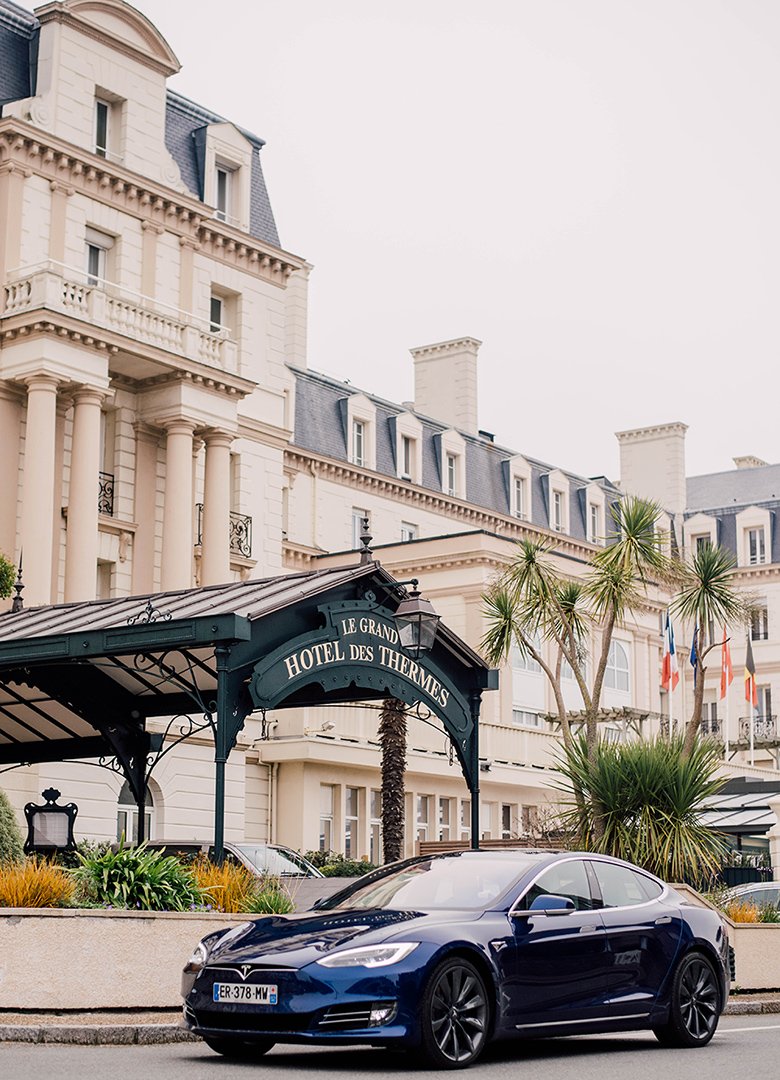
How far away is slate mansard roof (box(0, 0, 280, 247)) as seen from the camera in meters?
37.7

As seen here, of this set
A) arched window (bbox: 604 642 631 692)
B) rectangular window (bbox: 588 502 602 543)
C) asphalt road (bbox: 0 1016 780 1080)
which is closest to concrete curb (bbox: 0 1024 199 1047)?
asphalt road (bbox: 0 1016 780 1080)

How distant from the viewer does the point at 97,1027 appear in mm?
12500

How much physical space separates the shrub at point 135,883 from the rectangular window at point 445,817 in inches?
1202

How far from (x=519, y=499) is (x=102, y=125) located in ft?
87.3

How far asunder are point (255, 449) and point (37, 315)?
10.1 meters

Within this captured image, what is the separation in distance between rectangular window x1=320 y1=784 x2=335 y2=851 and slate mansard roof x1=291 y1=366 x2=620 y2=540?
13.3 metres

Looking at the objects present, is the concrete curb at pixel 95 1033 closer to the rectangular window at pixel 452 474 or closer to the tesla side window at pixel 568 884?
the tesla side window at pixel 568 884

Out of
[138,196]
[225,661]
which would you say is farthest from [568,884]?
[138,196]

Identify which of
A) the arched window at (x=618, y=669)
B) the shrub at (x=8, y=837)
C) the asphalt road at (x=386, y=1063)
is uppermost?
the arched window at (x=618, y=669)

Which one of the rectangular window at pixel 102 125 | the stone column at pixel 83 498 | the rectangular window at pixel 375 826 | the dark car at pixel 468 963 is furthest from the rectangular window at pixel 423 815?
the dark car at pixel 468 963

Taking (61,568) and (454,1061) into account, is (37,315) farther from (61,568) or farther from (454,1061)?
(454,1061)

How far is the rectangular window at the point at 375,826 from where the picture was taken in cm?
4206

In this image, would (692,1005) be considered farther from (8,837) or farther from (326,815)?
(326,815)

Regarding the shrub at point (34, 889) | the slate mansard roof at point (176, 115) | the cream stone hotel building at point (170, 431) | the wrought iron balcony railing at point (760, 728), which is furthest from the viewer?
the wrought iron balcony railing at point (760, 728)
